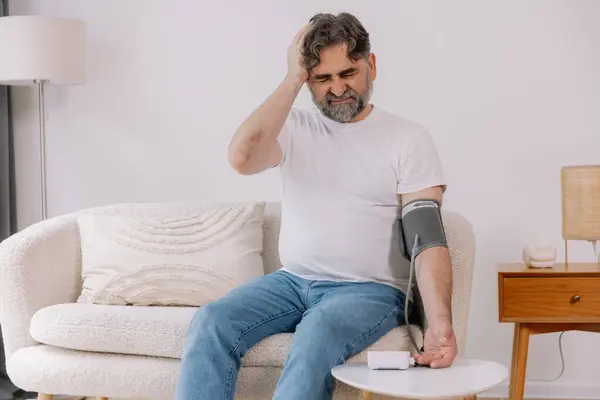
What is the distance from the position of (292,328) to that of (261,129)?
501mm

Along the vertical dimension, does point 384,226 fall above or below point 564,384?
above

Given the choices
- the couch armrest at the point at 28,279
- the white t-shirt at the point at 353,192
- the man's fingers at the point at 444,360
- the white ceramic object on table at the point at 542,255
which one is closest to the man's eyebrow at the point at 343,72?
the white t-shirt at the point at 353,192

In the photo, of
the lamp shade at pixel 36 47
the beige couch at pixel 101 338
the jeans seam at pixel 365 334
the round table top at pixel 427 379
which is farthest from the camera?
the lamp shade at pixel 36 47

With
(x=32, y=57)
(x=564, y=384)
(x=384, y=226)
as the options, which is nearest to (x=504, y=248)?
(x=564, y=384)

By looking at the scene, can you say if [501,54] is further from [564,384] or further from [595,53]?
[564,384]

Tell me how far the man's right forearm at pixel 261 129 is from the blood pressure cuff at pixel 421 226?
383 millimetres

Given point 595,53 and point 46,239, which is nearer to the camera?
point 46,239

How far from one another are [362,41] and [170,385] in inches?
39.8

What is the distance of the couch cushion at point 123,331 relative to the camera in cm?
221

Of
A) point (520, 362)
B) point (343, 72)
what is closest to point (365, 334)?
point (343, 72)

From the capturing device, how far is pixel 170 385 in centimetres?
231

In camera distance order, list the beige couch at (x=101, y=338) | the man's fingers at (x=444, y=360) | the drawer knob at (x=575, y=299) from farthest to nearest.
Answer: the drawer knob at (x=575, y=299), the beige couch at (x=101, y=338), the man's fingers at (x=444, y=360)

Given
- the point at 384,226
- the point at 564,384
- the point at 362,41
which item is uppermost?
the point at 362,41

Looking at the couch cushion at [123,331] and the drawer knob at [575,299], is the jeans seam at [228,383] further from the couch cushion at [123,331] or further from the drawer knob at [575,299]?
the drawer knob at [575,299]
